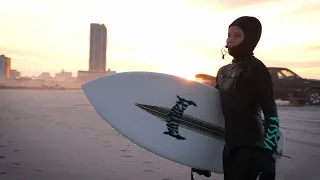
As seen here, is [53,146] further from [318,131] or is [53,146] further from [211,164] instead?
[318,131]

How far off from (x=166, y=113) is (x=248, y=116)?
3.03 feet

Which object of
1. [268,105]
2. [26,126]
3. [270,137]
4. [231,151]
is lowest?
[26,126]

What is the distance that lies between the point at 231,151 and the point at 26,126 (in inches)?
238

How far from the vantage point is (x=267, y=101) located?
1877mm

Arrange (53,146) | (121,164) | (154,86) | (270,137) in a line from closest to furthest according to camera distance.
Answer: (270,137) → (154,86) → (121,164) → (53,146)

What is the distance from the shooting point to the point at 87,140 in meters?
5.68

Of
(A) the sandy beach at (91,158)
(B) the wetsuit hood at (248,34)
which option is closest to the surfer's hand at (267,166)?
(B) the wetsuit hood at (248,34)

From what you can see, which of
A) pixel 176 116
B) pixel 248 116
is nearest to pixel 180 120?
pixel 176 116

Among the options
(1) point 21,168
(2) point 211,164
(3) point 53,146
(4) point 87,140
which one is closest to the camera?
(2) point 211,164

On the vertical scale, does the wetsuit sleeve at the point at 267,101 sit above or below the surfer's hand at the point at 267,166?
above

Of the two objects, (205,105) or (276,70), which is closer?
(205,105)

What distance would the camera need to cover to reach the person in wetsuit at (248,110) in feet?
6.17

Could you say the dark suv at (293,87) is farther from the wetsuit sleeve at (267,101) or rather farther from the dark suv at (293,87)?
the wetsuit sleeve at (267,101)

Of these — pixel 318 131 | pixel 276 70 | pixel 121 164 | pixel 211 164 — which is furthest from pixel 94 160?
pixel 276 70
